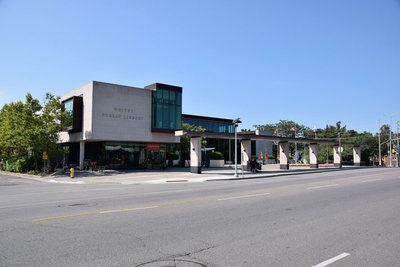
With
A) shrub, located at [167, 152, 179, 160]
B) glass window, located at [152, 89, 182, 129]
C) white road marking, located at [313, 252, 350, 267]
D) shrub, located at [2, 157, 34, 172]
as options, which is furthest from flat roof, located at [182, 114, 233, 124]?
white road marking, located at [313, 252, 350, 267]

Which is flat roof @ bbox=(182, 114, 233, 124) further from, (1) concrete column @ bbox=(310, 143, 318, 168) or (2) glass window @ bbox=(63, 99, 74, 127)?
(2) glass window @ bbox=(63, 99, 74, 127)

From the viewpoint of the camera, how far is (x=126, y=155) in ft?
125

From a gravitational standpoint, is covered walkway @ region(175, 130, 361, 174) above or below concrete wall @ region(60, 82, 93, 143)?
below

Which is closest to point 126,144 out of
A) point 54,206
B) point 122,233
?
point 54,206

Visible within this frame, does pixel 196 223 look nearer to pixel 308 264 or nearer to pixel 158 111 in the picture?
pixel 308 264

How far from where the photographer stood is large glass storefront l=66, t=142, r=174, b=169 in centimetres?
3678

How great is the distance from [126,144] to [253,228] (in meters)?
32.8

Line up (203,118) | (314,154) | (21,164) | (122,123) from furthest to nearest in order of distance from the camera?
(203,118)
(314,154)
(21,164)
(122,123)

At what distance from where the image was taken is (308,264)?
4777 millimetres

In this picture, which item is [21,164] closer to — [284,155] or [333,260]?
[284,155]

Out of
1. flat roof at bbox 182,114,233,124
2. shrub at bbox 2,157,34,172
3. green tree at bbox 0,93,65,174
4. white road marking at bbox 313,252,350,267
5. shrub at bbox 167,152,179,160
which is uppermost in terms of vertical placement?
flat roof at bbox 182,114,233,124

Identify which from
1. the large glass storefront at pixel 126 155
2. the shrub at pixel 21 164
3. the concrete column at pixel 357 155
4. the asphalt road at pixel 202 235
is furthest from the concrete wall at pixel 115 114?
the concrete column at pixel 357 155

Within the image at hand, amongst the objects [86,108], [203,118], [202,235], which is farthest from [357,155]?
[202,235]

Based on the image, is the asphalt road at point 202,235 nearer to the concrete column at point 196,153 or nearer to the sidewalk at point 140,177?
the sidewalk at point 140,177
